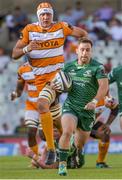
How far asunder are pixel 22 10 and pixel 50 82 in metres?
13.1

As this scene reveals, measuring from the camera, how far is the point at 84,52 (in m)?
13.0

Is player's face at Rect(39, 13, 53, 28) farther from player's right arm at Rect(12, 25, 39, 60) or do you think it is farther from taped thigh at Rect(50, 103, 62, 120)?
taped thigh at Rect(50, 103, 62, 120)

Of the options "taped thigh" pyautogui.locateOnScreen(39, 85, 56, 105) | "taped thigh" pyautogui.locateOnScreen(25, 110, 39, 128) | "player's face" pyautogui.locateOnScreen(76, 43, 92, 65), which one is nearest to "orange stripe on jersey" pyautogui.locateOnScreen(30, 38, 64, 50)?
"taped thigh" pyautogui.locateOnScreen(39, 85, 56, 105)

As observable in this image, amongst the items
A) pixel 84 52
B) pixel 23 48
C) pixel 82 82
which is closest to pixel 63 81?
pixel 82 82

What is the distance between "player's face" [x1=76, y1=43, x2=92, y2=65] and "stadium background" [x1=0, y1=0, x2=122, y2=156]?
853cm

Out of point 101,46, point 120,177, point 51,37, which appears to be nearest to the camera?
point 120,177

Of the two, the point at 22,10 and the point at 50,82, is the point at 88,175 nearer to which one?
the point at 50,82

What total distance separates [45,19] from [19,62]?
32.2 feet

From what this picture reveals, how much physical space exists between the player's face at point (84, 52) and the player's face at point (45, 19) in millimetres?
1326

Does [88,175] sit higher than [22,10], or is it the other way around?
[22,10]

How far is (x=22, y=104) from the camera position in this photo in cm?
2336

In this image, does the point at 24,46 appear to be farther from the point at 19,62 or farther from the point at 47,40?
the point at 19,62

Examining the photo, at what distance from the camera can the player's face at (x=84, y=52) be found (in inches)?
510

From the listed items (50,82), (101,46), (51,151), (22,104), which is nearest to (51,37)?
(50,82)
